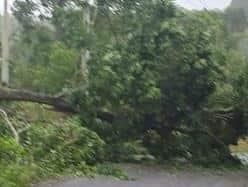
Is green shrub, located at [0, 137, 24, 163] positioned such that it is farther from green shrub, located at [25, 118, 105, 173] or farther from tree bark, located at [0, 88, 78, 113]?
tree bark, located at [0, 88, 78, 113]

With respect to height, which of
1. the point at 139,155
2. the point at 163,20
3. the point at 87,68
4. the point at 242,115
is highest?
the point at 163,20

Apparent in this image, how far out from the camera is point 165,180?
504 inches

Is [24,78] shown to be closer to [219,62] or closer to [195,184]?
[219,62]

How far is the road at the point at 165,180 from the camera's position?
36.7 ft

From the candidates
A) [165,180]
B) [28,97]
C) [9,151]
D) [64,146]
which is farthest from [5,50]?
[9,151]

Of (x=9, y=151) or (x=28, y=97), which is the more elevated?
(x=28, y=97)

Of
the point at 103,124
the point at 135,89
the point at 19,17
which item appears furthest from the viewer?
the point at 19,17

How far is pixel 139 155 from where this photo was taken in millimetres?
16703

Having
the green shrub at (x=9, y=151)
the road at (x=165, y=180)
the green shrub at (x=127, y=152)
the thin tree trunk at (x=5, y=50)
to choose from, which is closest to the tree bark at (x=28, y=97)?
the green shrub at (x=127, y=152)

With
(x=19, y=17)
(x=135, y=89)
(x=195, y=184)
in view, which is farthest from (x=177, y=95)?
(x=19, y=17)

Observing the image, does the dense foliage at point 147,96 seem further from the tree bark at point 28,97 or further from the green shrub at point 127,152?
the tree bark at point 28,97

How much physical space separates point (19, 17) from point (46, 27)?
1999 mm

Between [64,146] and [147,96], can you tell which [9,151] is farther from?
[147,96]

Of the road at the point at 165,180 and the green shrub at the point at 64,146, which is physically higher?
the green shrub at the point at 64,146
